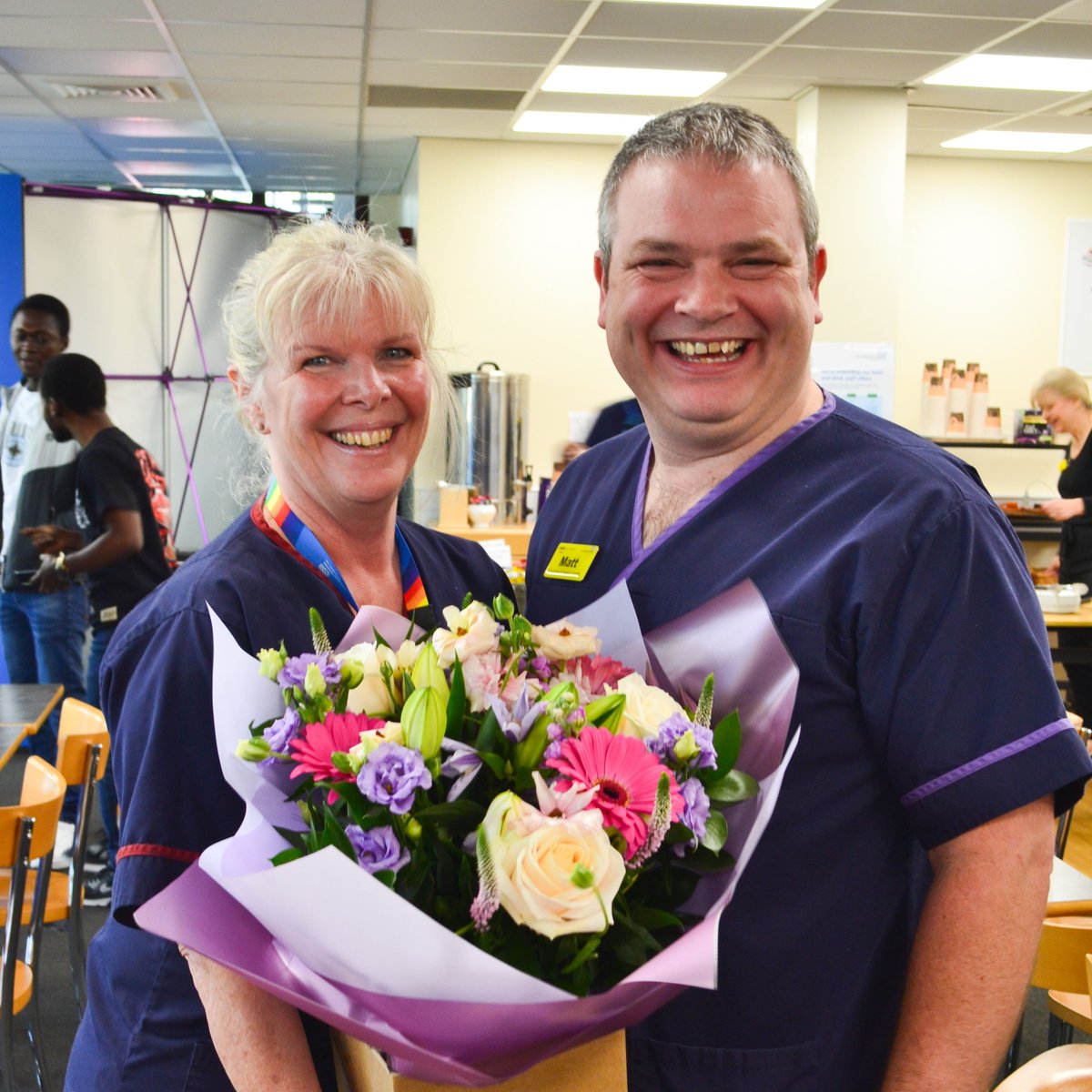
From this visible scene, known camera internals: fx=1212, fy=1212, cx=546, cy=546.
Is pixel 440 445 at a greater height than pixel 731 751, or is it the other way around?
pixel 440 445

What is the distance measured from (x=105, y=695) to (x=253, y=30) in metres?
4.60

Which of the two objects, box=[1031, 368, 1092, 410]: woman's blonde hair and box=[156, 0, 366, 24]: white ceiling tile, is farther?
box=[1031, 368, 1092, 410]: woman's blonde hair

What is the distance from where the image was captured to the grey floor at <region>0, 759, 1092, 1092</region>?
3.14 metres

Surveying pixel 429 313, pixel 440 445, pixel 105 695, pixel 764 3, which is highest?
pixel 764 3

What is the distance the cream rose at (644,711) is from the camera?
0.96 m

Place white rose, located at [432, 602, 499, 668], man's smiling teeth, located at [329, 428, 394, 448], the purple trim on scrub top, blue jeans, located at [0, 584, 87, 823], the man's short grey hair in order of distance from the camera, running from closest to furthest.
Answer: white rose, located at [432, 602, 499, 668]
the purple trim on scrub top
the man's short grey hair
man's smiling teeth, located at [329, 428, 394, 448]
blue jeans, located at [0, 584, 87, 823]

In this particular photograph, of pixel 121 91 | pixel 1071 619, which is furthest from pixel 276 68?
pixel 1071 619

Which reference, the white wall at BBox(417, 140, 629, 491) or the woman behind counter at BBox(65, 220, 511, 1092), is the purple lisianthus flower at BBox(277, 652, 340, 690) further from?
the white wall at BBox(417, 140, 629, 491)

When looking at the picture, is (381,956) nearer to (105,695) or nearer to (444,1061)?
(444,1061)

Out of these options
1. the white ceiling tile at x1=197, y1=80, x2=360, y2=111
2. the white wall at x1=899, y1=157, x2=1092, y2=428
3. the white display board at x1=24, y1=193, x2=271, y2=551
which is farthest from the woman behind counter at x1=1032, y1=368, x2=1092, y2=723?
the white display board at x1=24, y1=193, x2=271, y2=551

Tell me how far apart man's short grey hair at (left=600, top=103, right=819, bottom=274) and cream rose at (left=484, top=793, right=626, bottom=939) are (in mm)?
822

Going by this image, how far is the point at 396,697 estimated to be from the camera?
3.36 ft

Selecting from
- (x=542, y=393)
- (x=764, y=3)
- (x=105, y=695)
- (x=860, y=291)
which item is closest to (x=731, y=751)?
(x=105, y=695)

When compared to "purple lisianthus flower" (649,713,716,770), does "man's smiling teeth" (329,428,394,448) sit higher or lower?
higher
